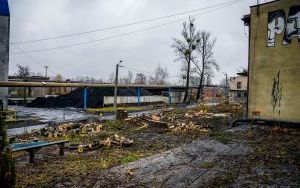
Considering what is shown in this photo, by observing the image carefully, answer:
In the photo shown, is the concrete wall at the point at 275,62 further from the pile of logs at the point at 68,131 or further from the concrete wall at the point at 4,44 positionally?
the concrete wall at the point at 4,44

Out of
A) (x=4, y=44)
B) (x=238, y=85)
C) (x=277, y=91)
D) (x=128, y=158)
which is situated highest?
(x=4, y=44)

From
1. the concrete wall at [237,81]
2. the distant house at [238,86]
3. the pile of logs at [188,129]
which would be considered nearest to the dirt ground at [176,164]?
the pile of logs at [188,129]

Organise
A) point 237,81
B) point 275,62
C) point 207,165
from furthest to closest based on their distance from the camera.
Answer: point 237,81 → point 275,62 → point 207,165

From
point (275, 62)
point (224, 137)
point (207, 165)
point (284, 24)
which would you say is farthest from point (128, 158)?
point (284, 24)

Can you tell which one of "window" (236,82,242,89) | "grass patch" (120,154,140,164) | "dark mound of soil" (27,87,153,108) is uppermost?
"window" (236,82,242,89)

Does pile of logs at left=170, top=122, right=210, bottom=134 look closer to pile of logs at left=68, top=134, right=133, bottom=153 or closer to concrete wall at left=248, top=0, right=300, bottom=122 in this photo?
concrete wall at left=248, top=0, right=300, bottom=122

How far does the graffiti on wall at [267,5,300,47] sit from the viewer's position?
14.8 meters

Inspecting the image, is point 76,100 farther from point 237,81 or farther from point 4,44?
point 4,44

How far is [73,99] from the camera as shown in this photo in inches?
1548

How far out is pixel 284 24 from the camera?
15242 mm

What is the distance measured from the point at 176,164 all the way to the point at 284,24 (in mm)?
10472

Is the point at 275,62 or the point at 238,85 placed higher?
the point at 275,62

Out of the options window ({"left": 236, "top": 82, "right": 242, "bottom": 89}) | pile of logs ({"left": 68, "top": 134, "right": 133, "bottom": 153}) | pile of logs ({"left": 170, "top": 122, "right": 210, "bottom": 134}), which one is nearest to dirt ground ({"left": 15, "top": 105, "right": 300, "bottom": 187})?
pile of logs ({"left": 68, "top": 134, "right": 133, "bottom": 153})

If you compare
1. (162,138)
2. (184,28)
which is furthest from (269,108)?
(184,28)
